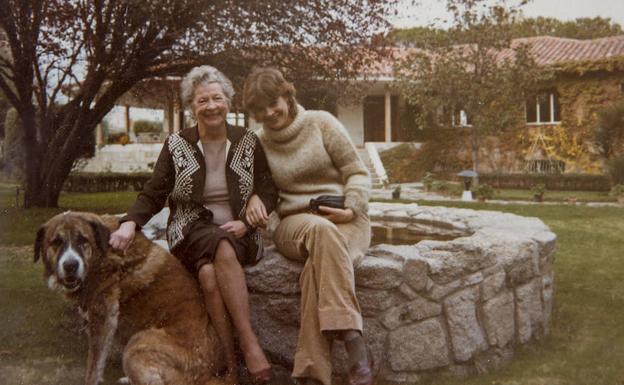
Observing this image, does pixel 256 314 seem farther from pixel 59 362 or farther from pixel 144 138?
pixel 144 138

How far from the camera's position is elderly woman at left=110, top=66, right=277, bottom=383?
8.45 ft

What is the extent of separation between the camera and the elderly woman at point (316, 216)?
2.48 meters

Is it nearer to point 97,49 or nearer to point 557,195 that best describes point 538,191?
point 557,195

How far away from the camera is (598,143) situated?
8.12 metres

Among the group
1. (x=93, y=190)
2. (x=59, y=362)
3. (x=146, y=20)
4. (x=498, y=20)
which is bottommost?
(x=59, y=362)

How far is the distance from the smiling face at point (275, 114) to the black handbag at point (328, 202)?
44 cm

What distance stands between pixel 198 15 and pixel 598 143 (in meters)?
5.96

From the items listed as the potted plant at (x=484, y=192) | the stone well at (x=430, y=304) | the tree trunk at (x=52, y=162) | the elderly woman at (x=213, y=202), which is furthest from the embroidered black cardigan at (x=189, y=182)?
the potted plant at (x=484, y=192)

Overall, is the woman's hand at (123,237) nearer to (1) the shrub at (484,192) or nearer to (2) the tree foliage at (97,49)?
(2) the tree foliage at (97,49)

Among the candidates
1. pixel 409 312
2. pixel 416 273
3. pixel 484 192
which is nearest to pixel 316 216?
pixel 416 273

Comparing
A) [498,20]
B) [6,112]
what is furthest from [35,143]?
[498,20]

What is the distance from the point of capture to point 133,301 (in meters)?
2.52

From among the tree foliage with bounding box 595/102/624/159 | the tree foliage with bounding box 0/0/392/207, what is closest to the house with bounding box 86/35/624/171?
the tree foliage with bounding box 595/102/624/159

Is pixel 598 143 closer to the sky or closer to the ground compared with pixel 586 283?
closer to the sky
